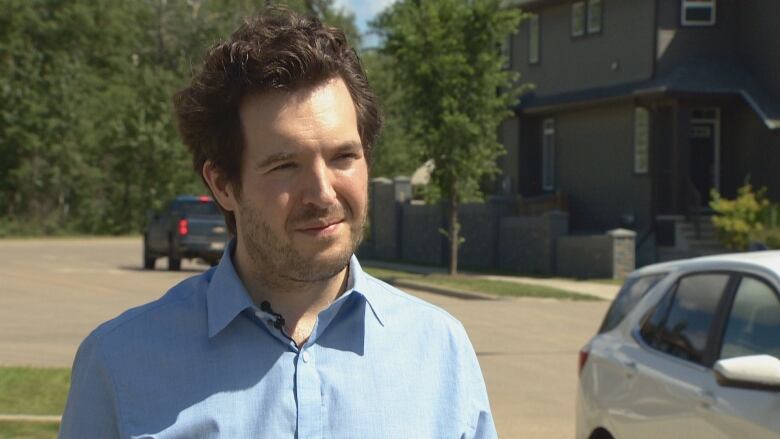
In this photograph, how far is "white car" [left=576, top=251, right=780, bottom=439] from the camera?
5.65 metres

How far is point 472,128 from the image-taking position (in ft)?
95.3

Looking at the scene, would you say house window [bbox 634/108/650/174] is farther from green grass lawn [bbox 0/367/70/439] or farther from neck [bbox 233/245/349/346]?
neck [bbox 233/245/349/346]

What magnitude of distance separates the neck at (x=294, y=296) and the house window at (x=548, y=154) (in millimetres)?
35754

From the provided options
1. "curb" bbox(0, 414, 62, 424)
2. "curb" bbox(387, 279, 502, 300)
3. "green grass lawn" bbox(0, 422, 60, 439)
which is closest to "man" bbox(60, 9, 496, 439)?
"green grass lawn" bbox(0, 422, 60, 439)

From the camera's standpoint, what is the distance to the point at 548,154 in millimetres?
38969

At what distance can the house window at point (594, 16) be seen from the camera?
35500 millimetres

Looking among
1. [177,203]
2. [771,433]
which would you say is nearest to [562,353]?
[771,433]

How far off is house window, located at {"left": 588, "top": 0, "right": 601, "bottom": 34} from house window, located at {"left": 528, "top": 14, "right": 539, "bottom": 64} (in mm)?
2655

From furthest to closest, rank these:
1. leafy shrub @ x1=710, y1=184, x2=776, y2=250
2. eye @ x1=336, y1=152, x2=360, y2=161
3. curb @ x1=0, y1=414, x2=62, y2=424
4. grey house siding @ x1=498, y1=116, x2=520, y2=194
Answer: grey house siding @ x1=498, y1=116, x2=520, y2=194
leafy shrub @ x1=710, y1=184, x2=776, y2=250
curb @ x1=0, y1=414, x2=62, y2=424
eye @ x1=336, y1=152, x2=360, y2=161

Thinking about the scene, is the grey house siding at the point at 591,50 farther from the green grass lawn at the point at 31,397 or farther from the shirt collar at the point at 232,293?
the shirt collar at the point at 232,293

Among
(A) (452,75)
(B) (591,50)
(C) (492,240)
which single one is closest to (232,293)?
(A) (452,75)

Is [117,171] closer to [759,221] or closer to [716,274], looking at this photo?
[759,221]

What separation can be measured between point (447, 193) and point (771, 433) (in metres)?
25.1

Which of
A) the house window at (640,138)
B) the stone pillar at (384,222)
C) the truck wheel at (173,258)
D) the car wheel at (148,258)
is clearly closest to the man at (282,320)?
the truck wheel at (173,258)
